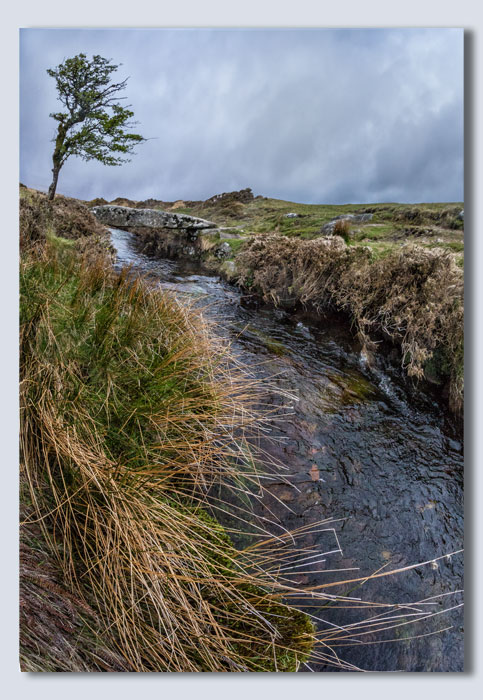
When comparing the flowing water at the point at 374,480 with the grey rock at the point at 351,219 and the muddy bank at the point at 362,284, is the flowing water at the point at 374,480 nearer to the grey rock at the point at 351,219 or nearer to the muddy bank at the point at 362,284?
the muddy bank at the point at 362,284

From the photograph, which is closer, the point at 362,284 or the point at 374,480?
the point at 374,480

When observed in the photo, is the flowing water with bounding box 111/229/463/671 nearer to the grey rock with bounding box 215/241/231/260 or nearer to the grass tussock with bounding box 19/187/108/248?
the grass tussock with bounding box 19/187/108/248

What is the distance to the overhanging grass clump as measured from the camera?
1.38 meters

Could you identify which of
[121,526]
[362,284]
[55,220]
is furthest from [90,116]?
[362,284]

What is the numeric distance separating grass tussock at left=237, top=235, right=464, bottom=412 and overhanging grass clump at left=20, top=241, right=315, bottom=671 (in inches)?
78.3

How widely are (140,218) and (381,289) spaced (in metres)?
2.62

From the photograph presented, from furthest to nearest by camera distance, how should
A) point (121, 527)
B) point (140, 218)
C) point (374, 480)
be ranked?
point (140, 218) < point (374, 480) < point (121, 527)

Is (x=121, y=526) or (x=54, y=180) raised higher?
(x=54, y=180)

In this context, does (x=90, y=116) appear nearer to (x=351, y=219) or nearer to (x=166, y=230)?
(x=166, y=230)

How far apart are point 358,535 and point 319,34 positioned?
2.94 m

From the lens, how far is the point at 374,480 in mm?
2273

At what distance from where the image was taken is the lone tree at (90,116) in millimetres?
2365

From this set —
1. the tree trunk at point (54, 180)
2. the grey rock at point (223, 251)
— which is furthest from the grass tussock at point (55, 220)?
the grey rock at point (223, 251)

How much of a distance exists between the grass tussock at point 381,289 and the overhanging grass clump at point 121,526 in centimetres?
199
